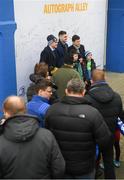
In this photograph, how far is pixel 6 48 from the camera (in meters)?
7.46

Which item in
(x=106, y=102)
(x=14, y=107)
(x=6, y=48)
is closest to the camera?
(x=14, y=107)

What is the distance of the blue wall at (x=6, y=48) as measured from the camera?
23.9 feet

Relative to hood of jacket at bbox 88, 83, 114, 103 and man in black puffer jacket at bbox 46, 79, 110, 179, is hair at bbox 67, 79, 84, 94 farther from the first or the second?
hood of jacket at bbox 88, 83, 114, 103

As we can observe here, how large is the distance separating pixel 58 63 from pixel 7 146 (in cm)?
564

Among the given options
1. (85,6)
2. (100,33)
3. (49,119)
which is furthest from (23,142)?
(100,33)

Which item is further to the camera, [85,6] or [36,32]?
[85,6]

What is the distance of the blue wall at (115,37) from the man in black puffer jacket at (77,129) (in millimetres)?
10480

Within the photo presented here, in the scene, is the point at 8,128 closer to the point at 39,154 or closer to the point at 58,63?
the point at 39,154

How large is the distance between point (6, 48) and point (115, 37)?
7.53m

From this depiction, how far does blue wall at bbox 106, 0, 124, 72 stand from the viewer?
13.8 metres

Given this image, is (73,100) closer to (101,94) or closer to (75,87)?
(75,87)

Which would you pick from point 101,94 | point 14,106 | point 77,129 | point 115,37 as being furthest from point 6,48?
point 115,37

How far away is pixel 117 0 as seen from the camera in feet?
45.0

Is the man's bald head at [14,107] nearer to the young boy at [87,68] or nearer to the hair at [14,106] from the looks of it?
the hair at [14,106]
